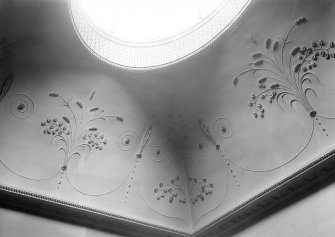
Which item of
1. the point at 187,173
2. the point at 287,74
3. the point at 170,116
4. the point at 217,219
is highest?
the point at 170,116

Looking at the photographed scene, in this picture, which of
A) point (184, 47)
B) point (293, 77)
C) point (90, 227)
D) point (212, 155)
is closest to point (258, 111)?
point (293, 77)

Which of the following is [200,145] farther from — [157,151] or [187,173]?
[157,151]

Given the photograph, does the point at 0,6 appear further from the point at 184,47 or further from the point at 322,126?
the point at 322,126

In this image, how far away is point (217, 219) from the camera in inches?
207

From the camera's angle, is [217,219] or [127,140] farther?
[127,140]

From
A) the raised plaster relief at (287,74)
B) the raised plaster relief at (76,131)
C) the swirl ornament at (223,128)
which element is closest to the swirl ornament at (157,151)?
the raised plaster relief at (76,131)

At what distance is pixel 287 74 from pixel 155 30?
7.30ft

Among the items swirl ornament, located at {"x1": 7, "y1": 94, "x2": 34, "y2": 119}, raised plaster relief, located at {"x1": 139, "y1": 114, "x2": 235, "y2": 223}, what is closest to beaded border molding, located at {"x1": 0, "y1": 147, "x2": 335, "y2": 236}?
raised plaster relief, located at {"x1": 139, "y1": 114, "x2": 235, "y2": 223}

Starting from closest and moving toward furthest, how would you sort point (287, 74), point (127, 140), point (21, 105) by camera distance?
point (287, 74), point (21, 105), point (127, 140)

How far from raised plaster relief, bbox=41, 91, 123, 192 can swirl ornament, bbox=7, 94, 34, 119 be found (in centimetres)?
24

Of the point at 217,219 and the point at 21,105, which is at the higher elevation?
the point at 21,105

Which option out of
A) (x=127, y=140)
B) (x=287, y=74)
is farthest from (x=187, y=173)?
(x=287, y=74)

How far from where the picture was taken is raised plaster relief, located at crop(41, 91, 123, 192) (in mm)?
5055

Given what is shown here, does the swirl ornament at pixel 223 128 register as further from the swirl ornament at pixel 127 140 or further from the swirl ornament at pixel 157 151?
the swirl ornament at pixel 127 140
